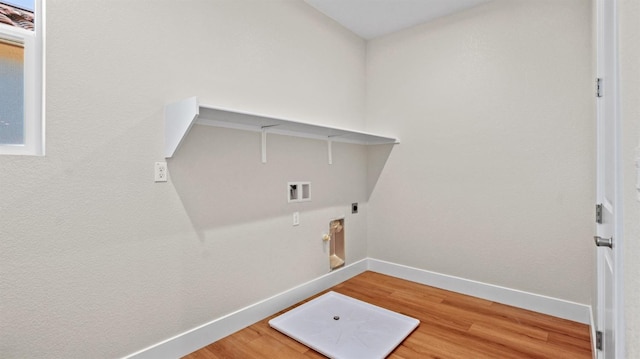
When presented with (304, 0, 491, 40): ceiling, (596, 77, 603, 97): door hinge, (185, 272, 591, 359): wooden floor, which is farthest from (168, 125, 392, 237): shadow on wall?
(596, 77, 603, 97): door hinge

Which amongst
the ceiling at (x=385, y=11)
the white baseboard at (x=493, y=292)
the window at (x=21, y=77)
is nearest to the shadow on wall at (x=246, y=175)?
the window at (x=21, y=77)

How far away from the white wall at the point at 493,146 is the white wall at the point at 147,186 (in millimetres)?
1077

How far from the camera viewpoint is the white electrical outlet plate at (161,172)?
1776 millimetres

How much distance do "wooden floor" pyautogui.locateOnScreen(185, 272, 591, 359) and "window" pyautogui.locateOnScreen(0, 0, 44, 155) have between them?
1500mm

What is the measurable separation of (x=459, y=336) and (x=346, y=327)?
781 mm

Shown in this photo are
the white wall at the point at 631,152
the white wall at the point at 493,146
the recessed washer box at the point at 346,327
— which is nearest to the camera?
the white wall at the point at 631,152

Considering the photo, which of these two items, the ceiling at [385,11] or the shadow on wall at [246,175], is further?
the ceiling at [385,11]

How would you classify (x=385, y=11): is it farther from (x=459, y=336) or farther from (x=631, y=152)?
(x=459, y=336)

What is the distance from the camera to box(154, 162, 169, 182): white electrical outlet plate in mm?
1776

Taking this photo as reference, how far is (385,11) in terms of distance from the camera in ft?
9.20

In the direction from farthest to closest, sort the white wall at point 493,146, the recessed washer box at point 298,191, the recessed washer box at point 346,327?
the recessed washer box at point 298,191, the white wall at point 493,146, the recessed washer box at point 346,327

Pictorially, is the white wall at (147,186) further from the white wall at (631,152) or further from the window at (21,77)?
the white wall at (631,152)

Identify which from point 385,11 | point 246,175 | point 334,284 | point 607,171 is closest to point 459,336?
point 334,284

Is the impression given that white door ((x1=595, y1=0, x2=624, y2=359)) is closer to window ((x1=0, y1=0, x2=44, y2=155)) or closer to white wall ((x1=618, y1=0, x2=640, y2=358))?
white wall ((x1=618, y1=0, x2=640, y2=358))
